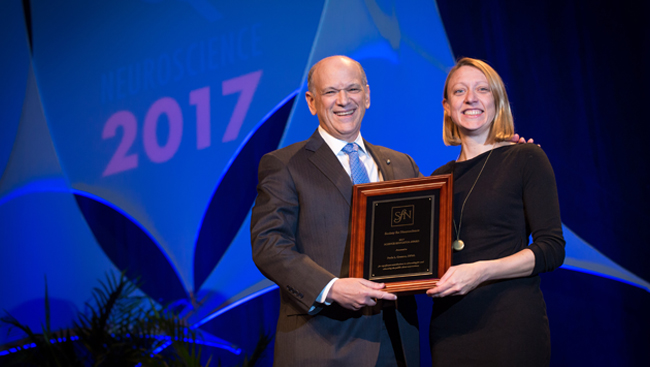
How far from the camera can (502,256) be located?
183 cm

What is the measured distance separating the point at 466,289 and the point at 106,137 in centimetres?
384

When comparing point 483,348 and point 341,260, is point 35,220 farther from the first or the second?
point 483,348

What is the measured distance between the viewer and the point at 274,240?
1.88 m

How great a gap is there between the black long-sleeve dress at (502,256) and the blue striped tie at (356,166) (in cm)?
35

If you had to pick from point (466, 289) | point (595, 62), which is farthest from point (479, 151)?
point (595, 62)

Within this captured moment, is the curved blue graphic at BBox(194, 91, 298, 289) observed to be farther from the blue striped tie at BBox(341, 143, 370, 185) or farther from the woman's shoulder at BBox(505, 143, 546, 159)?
the woman's shoulder at BBox(505, 143, 546, 159)

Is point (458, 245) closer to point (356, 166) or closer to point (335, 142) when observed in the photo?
point (356, 166)

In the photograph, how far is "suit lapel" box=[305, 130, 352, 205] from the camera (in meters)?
1.95

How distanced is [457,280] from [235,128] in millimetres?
2741

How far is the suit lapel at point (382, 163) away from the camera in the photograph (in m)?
2.14

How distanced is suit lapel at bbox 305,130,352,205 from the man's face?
0.10 metres

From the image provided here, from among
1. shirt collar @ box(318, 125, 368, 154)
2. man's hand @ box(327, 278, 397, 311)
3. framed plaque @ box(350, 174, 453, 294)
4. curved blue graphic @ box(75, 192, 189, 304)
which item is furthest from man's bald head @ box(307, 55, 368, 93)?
curved blue graphic @ box(75, 192, 189, 304)

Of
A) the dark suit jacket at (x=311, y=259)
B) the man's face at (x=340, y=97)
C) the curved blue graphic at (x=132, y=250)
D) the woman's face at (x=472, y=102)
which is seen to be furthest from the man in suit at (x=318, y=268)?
the curved blue graphic at (x=132, y=250)

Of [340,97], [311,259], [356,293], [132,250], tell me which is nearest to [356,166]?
[340,97]
